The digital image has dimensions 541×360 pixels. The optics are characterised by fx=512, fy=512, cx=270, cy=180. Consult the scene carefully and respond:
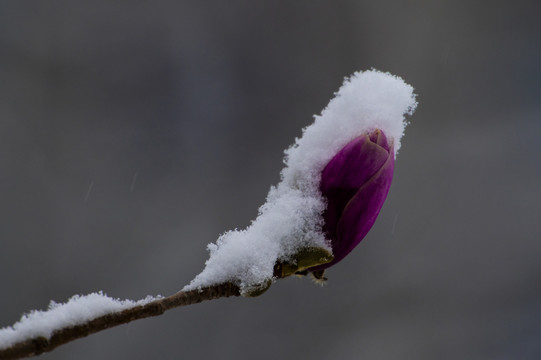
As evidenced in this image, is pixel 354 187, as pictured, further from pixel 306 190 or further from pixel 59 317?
pixel 59 317

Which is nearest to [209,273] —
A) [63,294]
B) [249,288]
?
[249,288]

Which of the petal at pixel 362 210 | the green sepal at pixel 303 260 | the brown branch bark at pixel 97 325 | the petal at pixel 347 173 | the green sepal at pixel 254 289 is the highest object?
the petal at pixel 347 173

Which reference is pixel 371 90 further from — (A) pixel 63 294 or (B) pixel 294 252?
(A) pixel 63 294

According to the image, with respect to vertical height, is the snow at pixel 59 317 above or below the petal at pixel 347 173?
below

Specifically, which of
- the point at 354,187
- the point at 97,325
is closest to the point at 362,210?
the point at 354,187
